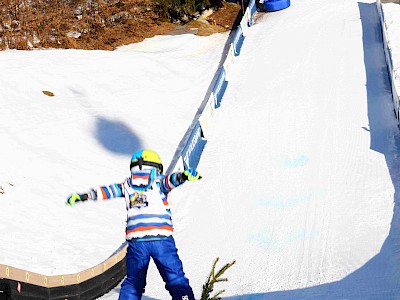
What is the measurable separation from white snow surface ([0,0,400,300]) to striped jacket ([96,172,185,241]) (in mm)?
3111

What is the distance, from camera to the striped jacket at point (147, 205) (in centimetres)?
657

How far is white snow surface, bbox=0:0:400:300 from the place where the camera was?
35.5ft

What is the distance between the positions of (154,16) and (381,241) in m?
16.8

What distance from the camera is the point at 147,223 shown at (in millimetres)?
6566

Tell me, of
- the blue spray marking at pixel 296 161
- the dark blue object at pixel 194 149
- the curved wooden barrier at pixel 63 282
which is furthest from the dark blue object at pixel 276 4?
the curved wooden barrier at pixel 63 282

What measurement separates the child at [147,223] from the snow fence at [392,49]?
9674 millimetres

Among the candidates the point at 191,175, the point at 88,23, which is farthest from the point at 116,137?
the point at 191,175

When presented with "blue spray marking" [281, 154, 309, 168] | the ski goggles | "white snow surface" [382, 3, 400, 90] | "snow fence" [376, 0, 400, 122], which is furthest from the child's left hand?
"white snow surface" [382, 3, 400, 90]

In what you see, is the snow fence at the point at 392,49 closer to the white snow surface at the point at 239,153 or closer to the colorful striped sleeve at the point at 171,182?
the white snow surface at the point at 239,153

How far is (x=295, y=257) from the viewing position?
1088cm

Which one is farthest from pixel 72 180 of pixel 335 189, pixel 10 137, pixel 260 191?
pixel 335 189

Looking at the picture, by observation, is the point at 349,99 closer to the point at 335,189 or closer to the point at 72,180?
the point at 335,189

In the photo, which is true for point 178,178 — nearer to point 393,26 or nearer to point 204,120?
point 204,120

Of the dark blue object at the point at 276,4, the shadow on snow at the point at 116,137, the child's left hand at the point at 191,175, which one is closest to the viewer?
the child's left hand at the point at 191,175
